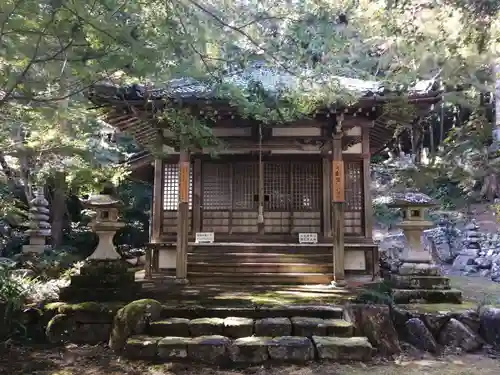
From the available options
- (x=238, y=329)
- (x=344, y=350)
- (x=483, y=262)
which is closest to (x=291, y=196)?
(x=238, y=329)

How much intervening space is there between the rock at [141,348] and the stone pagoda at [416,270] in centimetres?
394

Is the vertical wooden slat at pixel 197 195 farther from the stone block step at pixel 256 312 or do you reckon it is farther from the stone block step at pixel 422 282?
the stone block step at pixel 422 282

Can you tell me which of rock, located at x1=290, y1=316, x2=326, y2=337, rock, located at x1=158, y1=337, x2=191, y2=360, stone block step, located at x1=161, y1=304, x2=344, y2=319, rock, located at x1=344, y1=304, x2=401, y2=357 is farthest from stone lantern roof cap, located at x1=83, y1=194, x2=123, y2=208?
rock, located at x1=344, y1=304, x2=401, y2=357

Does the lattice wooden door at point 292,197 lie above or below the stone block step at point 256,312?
above

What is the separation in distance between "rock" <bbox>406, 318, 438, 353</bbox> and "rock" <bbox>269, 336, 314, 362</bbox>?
1701mm

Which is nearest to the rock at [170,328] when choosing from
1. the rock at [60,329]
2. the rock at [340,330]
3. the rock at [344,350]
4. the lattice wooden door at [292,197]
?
the rock at [60,329]

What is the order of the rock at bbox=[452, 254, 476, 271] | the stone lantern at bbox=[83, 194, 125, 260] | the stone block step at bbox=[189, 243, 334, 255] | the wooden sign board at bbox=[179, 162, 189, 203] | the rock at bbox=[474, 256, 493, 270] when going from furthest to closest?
the rock at bbox=[452, 254, 476, 271] → the rock at bbox=[474, 256, 493, 270] → the stone block step at bbox=[189, 243, 334, 255] → the wooden sign board at bbox=[179, 162, 189, 203] → the stone lantern at bbox=[83, 194, 125, 260]

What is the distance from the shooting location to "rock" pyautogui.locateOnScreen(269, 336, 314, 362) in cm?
514

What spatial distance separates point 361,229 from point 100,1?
8.03 m

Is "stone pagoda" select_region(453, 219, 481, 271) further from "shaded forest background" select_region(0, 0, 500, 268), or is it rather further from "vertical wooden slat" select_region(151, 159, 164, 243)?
"vertical wooden slat" select_region(151, 159, 164, 243)

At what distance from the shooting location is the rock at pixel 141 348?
5.25 m

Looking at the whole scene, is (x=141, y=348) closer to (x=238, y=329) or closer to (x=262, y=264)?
(x=238, y=329)

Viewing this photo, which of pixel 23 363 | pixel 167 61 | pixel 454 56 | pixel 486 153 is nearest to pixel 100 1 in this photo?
pixel 167 61

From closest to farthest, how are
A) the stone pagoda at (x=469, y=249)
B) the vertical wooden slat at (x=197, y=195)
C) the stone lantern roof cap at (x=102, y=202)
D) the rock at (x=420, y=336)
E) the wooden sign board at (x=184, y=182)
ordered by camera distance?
1. the rock at (x=420, y=336)
2. the stone lantern roof cap at (x=102, y=202)
3. the wooden sign board at (x=184, y=182)
4. the vertical wooden slat at (x=197, y=195)
5. the stone pagoda at (x=469, y=249)
